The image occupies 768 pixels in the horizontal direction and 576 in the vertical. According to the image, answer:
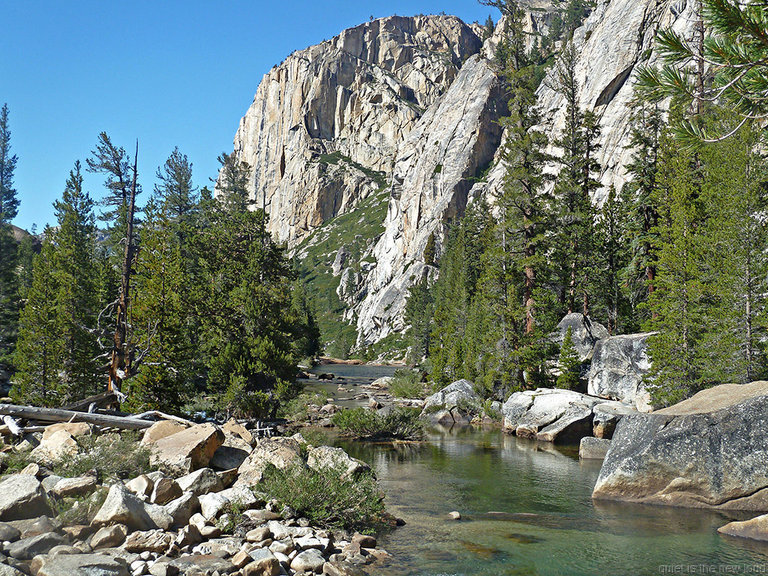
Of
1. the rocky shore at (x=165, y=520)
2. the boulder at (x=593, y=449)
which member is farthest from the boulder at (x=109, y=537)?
the boulder at (x=593, y=449)

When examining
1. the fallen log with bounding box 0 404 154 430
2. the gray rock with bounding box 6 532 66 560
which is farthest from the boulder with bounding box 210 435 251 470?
the gray rock with bounding box 6 532 66 560

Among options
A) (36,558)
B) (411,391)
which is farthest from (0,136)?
(36,558)

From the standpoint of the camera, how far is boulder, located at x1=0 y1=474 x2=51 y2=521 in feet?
29.8

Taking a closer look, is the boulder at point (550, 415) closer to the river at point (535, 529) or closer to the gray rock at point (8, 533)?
the river at point (535, 529)

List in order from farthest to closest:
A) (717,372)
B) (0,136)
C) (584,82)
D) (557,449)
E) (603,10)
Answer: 1. (603,10)
2. (584,82)
3. (0,136)
4. (557,449)
5. (717,372)

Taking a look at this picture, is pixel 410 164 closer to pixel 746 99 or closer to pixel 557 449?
pixel 557 449

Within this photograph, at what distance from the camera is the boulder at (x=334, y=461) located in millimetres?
13617

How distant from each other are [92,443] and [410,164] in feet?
512

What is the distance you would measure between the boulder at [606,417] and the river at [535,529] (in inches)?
215

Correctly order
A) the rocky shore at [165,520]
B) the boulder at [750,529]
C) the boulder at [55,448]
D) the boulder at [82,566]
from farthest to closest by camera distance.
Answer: the boulder at [55,448], the boulder at [750,529], the rocky shore at [165,520], the boulder at [82,566]

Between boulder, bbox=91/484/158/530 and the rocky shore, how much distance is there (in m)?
0.02

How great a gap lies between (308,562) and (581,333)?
32.0m

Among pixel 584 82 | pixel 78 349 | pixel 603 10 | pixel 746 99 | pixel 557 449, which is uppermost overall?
pixel 603 10

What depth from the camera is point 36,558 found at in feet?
24.9
